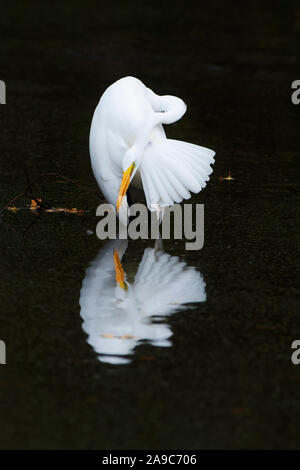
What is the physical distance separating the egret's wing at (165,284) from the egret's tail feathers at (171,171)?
349mm

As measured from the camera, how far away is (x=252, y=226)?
6.23 metres

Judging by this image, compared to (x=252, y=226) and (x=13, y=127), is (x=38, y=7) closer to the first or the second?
(x=13, y=127)

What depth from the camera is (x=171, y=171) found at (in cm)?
583

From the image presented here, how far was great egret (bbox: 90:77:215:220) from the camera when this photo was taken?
5.79m

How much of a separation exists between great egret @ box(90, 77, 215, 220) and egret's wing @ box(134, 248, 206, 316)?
387 mm

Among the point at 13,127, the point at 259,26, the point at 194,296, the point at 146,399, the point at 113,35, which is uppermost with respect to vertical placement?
the point at 259,26

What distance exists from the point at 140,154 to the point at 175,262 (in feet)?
2.32

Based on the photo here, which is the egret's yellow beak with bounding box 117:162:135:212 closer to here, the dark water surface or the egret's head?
the egret's head

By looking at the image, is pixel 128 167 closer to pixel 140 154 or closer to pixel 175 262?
pixel 140 154

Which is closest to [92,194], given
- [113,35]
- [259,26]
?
[113,35]

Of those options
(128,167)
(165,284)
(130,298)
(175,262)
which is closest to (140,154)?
(128,167)

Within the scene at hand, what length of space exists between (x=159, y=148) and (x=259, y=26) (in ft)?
25.8

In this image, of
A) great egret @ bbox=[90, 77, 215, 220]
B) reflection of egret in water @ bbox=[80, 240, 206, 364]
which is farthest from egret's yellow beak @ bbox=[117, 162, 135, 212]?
reflection of egret in water @ bbox=[80, 240, 206, 364]

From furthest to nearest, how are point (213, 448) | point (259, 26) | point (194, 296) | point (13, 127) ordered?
1. point (259, 26)
2. point (13, 127)
3. point (194, 296)
4. point (213, 448)
